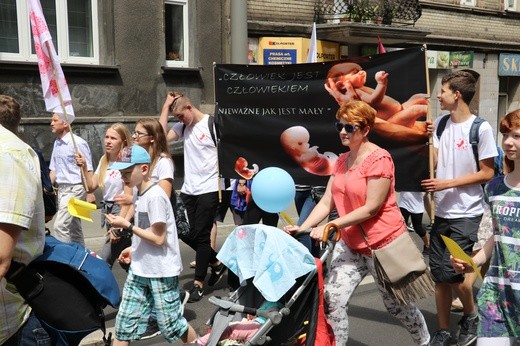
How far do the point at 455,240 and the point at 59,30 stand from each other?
9747 millimetres

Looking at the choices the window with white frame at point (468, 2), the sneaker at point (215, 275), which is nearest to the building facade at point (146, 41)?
the window with white frame at point (468, 2)

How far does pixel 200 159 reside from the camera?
278 inches

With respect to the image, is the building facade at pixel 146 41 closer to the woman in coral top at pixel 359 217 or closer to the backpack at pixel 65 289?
the woman in coral top at pixel 359 217

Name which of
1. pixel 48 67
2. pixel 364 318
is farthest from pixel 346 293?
pixel 48 67

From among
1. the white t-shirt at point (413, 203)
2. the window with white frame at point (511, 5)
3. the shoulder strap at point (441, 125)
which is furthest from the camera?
the window with white frame at point (511, 5)

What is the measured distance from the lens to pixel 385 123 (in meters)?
6.29

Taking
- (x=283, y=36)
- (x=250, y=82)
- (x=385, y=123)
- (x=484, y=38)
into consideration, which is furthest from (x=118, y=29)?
(x=484, y=38)

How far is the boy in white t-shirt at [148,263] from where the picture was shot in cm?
455

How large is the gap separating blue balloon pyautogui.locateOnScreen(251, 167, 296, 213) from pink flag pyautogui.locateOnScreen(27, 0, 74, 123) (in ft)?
9.42

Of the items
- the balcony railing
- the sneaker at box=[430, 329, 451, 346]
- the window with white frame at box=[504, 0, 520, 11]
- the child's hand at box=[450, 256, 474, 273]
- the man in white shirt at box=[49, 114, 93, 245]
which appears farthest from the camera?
the window with white frame at box=[504, 0, 520, 11]

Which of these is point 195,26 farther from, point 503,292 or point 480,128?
point 503,292

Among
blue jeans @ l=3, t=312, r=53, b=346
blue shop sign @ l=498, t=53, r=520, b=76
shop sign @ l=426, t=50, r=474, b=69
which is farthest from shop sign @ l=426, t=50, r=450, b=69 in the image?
blue jeans @ l=3, t=312, r=53, b=346

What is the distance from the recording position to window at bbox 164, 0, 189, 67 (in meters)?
14.7

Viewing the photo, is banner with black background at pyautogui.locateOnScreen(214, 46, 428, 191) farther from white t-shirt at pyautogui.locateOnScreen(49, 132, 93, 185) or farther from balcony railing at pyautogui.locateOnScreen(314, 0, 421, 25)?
balcony railing at pyautogui.locateOnScreen(314, 0, 421, 25)
